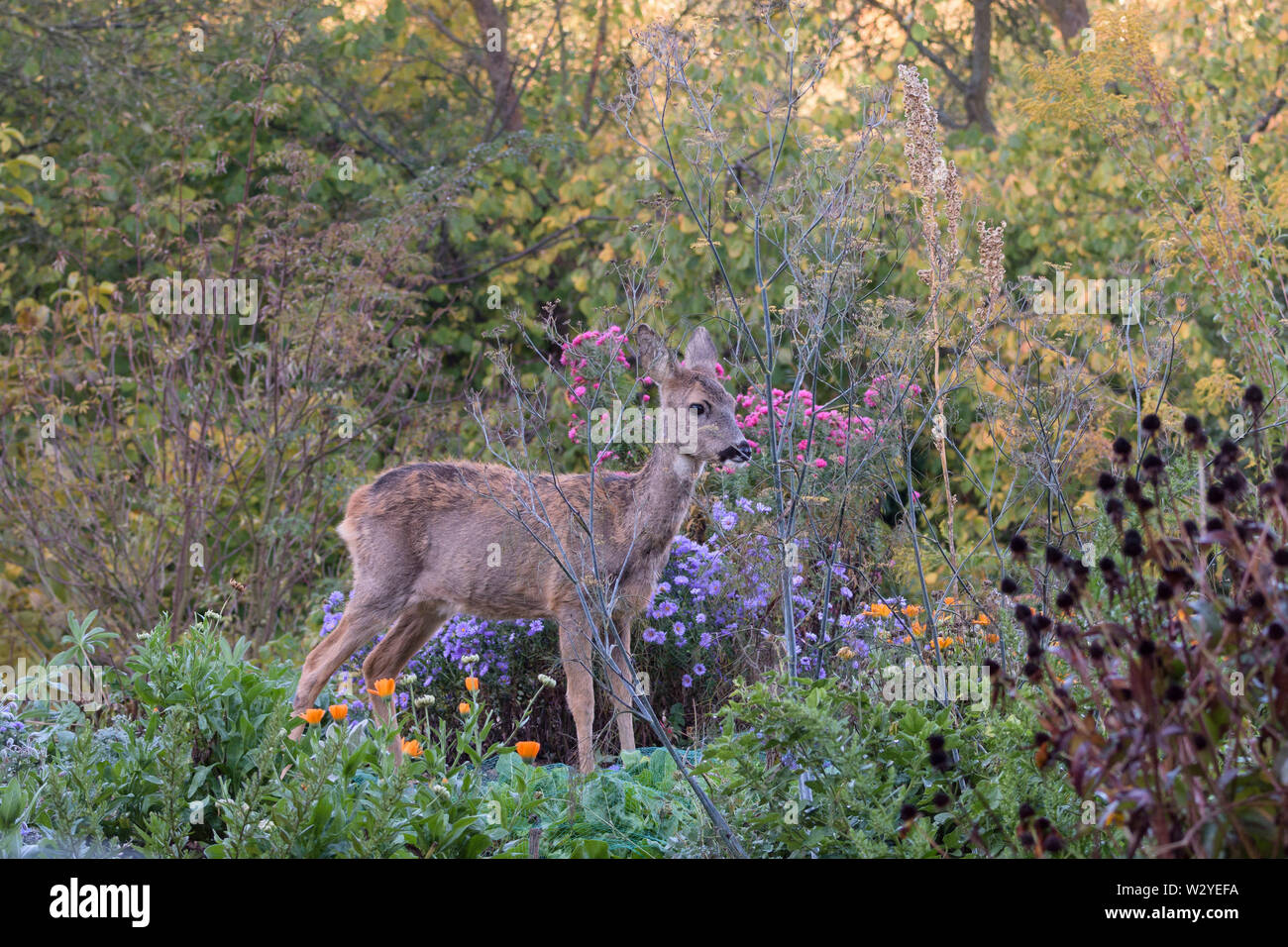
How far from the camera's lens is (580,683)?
5.75m

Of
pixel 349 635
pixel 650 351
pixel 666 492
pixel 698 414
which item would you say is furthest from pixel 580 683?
pixel 650 351

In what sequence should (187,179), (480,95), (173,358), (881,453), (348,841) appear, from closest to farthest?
(348,841), (881,453), (173,358), (187,179), (480,95)

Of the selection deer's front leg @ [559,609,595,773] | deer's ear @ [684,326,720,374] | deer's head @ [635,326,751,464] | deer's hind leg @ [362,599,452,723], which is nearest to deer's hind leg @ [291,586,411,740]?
deer's hind leg @ [362,599,452,723]

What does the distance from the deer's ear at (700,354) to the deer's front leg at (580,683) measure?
132cm

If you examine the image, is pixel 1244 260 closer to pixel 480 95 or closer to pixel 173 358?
pixel 173 358

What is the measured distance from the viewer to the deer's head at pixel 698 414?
19.6 feet

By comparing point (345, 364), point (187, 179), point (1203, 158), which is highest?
point (187, 179)

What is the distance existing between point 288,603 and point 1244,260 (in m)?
6.36

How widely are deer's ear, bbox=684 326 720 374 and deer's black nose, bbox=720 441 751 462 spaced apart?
0.52 m

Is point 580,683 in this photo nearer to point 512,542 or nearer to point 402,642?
point 512,542

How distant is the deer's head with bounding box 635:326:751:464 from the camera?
235 inches

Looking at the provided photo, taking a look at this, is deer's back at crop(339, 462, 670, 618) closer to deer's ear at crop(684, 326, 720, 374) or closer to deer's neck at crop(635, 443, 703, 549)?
deer's neck at crop(635, 443, 703, 549)
